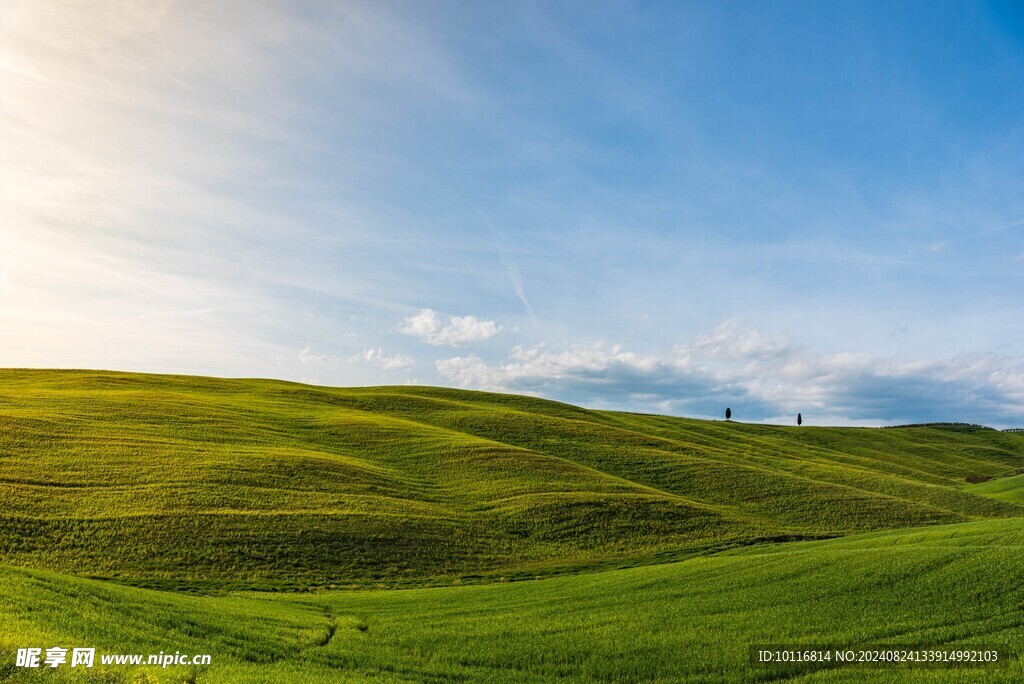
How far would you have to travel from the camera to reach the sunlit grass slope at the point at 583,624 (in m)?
16.5

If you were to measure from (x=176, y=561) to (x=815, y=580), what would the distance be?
27834 mm

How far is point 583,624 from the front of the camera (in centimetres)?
2189

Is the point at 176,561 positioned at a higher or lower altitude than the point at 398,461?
lower

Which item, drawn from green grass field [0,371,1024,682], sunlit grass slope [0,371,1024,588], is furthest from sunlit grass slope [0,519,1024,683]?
sunlit grass slope [0,371,1024,588]

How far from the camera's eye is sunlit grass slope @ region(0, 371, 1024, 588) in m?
33.4

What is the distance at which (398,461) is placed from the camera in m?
53.0

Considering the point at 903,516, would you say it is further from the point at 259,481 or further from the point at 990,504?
the point at 259,481

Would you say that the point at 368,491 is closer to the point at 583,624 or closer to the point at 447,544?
the point at 447,544

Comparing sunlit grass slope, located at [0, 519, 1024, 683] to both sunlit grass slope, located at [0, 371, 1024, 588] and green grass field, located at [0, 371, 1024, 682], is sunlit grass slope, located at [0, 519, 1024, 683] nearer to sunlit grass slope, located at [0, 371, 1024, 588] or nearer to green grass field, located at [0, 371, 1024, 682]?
green grass field, located at [0, 371, 1024, 682]

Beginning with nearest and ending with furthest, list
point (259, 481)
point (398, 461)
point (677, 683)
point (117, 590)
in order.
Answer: point (677, 683)
point (117, 590)
point (259, 481)
point (398, 461)

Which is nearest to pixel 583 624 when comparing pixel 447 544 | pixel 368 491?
pixel 447 544

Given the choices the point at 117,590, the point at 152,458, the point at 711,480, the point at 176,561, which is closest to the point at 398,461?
the point at 152,458

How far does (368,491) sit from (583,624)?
25.0m

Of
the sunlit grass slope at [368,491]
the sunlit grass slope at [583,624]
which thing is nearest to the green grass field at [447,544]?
the sunlit grass slope at [583,624]
